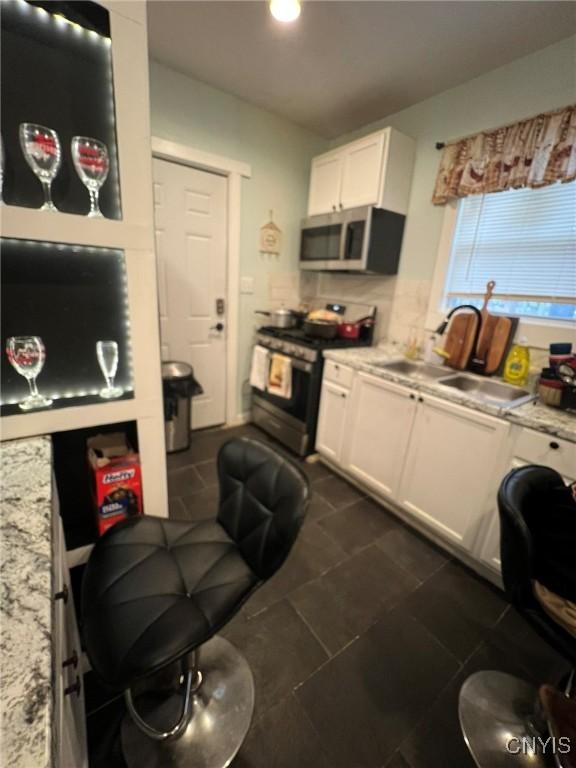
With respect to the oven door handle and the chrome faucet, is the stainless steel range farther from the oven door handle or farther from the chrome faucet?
the chrome faucet

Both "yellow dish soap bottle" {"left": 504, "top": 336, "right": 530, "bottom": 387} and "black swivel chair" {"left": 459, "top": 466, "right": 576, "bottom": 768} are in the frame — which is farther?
"yellow dish soap bottle" {"left": 504, "top": 336, "right": 530, "bottom": 387}

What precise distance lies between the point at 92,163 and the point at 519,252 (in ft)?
7.29

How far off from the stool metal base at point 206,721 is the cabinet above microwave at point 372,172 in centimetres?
272

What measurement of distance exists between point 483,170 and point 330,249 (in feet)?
3.63

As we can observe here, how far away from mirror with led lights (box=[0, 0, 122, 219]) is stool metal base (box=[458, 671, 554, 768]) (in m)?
2.01

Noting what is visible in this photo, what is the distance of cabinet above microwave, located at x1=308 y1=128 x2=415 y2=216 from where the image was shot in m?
2.26

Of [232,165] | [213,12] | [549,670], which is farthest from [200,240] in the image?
[549,670]

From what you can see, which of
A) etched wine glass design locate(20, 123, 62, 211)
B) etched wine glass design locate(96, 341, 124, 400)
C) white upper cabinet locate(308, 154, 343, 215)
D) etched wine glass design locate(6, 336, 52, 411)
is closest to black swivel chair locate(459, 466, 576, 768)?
etched wine glass design locate(96, 341, 124, 400)

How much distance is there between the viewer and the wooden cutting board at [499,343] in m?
1.94

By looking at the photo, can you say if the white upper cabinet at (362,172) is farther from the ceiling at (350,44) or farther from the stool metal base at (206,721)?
the stool metal base at (206,721)

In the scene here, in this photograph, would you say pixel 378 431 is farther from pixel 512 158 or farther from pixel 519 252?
pixel 512 158

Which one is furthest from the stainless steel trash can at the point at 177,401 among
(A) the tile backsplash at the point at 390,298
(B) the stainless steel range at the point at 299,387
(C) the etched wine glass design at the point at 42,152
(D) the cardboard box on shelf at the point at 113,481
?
(C) the etched wine glass design at the point at 42,152

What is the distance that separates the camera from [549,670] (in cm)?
130

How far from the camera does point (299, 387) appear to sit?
255 centimetres
